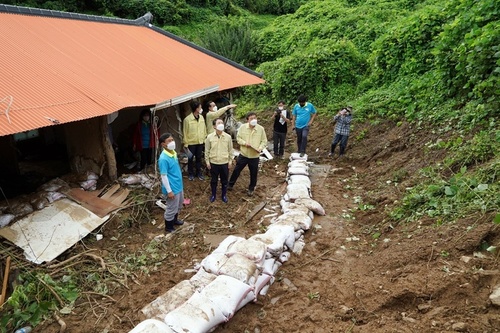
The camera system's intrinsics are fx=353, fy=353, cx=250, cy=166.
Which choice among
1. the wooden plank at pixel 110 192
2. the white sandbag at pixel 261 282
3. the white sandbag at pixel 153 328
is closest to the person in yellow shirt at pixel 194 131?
the wooden plank at pixel 110 192

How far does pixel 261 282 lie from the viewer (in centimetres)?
425

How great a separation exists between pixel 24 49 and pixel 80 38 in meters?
1.71

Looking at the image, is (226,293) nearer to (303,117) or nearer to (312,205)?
(312,205)

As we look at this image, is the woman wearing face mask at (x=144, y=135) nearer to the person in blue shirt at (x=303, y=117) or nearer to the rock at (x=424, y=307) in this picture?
the person in blue shirt at (x=303, y=117)

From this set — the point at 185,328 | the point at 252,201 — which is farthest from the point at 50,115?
the point at 252,201

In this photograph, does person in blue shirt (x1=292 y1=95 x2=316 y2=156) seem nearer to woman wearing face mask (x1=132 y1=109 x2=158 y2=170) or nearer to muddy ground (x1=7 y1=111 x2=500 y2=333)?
muddy ground (x1=7 y1=111 x2=500 y2=333)

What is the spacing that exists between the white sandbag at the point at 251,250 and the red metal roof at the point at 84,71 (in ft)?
9.33

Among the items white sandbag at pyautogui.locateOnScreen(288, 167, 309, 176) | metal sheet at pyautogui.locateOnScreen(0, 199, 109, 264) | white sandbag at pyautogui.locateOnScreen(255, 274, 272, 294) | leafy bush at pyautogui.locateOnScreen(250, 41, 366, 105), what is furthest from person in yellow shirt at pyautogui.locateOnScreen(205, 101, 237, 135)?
leafy bush at pyautogui.locateOnScreen(250, 41, 366, 105)

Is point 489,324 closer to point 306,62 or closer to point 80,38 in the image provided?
point 80,38

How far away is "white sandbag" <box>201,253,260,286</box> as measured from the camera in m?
4.05

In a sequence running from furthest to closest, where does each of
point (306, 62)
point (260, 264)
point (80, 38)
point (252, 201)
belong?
1. point (306, 62)
2. point (80, 38)
3. point (252, 201)
4. point (260, 264)

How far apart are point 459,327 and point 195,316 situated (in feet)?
7.97

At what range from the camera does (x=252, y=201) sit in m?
7.12

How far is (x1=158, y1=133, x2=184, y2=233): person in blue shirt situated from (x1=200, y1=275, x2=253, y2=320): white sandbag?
72.4 inches
